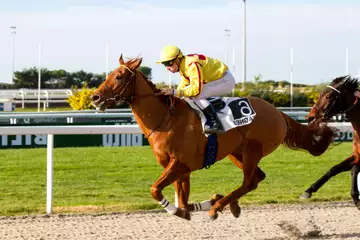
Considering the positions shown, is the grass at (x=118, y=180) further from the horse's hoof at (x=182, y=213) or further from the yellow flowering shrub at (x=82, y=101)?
the yellow flowering shrub at (x=82, y=101)

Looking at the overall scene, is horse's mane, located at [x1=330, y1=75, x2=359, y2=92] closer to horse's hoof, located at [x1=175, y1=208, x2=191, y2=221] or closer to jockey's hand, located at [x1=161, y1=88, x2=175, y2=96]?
jockey's hand, located at [x1=161, y1=88, x2=175, y2=96]

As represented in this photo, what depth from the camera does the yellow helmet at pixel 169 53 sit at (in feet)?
18.7

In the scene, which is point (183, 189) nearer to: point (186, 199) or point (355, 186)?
point (186, 199)

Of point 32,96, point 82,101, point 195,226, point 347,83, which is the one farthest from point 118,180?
point 32,96

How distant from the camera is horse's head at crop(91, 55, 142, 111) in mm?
5414

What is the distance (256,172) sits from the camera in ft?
21.1

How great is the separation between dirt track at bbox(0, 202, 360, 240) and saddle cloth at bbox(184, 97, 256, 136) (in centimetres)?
91

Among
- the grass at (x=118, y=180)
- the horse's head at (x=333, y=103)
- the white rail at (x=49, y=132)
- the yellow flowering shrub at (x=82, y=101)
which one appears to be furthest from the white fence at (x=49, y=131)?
the yellow flowering shrub at (x=82, y=101)

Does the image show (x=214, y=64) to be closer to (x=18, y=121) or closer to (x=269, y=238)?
(x=269, y=238)

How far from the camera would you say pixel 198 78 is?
5730mm

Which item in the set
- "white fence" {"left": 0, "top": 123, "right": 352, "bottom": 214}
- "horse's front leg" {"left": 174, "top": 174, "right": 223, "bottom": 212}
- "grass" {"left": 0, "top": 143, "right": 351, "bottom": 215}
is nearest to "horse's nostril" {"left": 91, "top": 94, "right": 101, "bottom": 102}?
"horse's front leg" {"left": 174, "top": 174, "right": 223, "bottom": 212}

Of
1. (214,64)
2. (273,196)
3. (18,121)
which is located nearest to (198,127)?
(214,64)

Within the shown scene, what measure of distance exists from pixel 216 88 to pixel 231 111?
0.25 m

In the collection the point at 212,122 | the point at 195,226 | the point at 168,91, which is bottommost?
the point at 195,226
